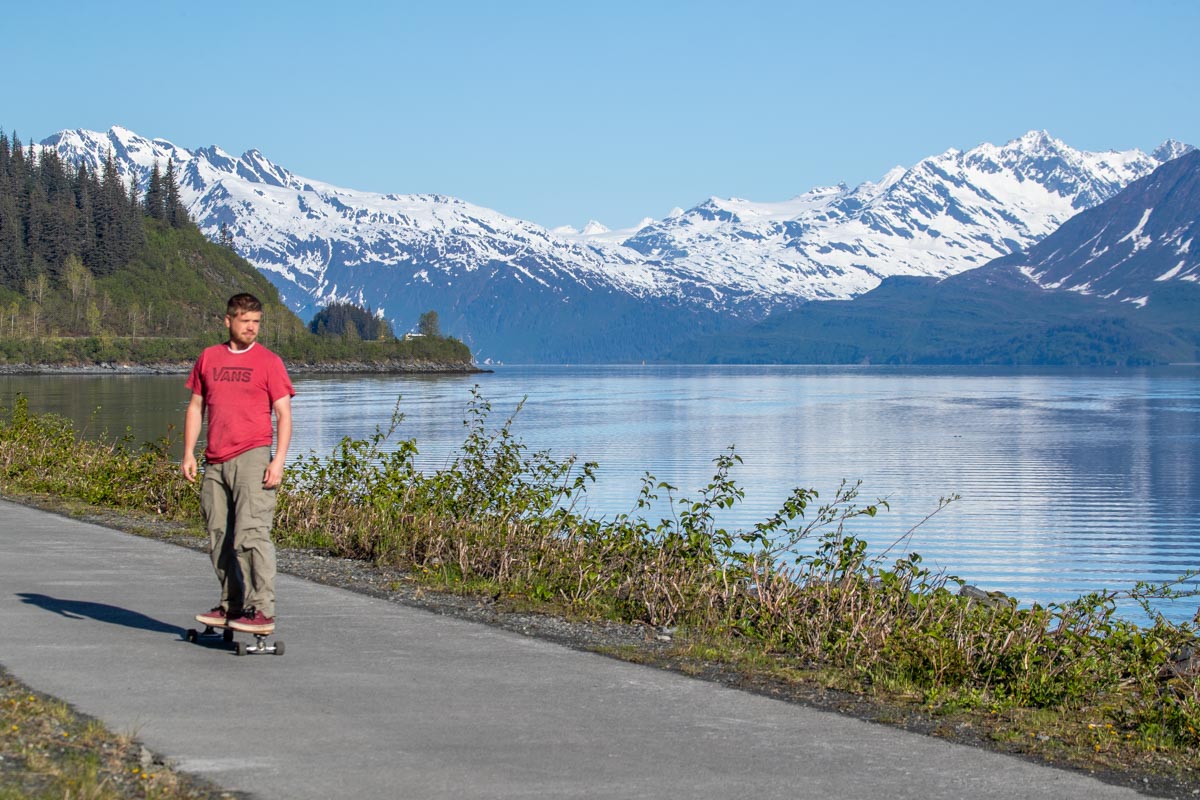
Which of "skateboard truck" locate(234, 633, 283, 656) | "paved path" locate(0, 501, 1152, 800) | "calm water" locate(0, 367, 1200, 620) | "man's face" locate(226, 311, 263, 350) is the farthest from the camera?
"calm water" locate(0, 367, 1200, 620)

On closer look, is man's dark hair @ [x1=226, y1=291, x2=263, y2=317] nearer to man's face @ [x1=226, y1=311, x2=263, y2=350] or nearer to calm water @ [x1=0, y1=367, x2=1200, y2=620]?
man's face @ [x1=226, y1=311, x2=263, y2=350]

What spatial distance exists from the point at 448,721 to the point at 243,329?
163 inches

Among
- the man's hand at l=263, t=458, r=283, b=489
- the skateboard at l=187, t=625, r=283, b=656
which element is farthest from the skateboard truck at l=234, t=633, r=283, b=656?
the man's hand at l=263, t=458, r=283, b=489

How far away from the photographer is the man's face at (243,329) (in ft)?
37.6

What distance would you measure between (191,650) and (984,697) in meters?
6.48

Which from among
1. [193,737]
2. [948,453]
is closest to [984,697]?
[193,737]

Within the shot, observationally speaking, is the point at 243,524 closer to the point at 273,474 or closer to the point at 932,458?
the point at 273,474

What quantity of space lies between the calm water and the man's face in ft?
64.0

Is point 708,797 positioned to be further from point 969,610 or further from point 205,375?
point 969,610

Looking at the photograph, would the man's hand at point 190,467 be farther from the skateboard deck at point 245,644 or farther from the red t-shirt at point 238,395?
the skateboard deck at point 245,644

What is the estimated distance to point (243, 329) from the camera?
11484mm

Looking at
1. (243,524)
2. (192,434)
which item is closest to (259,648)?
(243,524)

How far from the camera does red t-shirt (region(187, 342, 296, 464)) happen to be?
11289 mm

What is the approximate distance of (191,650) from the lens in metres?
11.4
